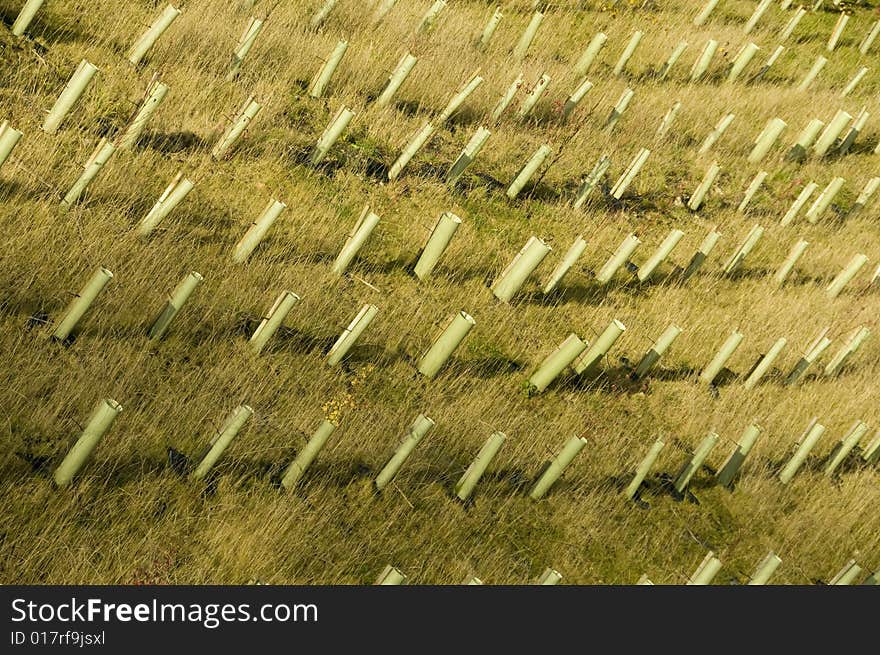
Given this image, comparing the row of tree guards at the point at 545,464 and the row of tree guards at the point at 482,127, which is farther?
the row of tree guards at the point at 482,127

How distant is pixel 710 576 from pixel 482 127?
16.2ft

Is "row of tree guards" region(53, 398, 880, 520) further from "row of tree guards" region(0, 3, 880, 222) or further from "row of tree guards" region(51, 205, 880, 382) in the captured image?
"row of tree guards" region(0, 3, 880, 222)

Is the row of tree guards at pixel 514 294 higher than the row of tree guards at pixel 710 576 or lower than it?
higher

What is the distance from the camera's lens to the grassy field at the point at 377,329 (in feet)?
16.5

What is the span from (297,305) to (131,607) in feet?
9.01

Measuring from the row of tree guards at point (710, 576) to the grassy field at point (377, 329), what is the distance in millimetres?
207

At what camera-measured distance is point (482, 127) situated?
8.83m

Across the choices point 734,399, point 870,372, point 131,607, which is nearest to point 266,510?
point 131,607

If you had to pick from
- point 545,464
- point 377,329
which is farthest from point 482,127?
point 545,464

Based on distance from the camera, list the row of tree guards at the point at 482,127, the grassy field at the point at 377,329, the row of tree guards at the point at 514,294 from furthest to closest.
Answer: the row of tree guards at the point at 482,127
the row of tree guards at the point at 514,294
the grassy field at the point at 377,329

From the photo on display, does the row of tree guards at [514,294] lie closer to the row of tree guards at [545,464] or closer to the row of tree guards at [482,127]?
the row of tree guards at [545,464]

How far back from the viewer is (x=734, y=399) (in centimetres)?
745

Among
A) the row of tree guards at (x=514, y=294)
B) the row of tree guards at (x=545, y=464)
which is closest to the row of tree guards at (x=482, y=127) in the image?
the row of tree guards at (x=514, y=294)

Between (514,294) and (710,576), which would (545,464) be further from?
(514,294)
